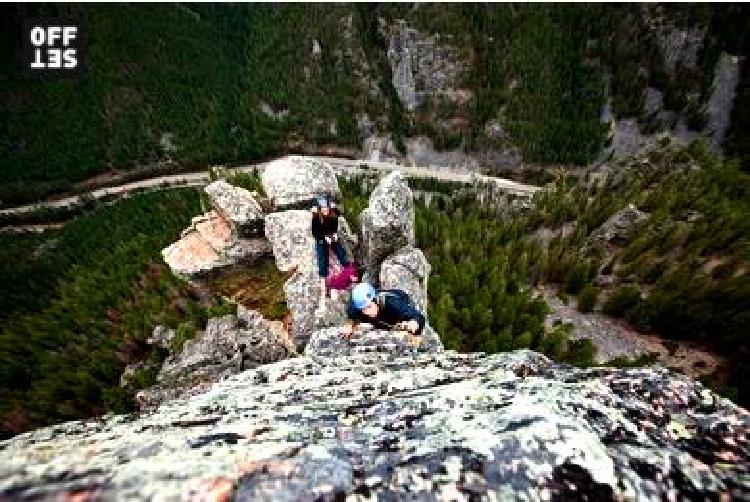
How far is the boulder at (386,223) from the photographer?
1714cm

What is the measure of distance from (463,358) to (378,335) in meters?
2.39

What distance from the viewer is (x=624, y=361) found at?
1812cm

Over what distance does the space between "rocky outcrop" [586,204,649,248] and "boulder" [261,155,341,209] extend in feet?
45.1

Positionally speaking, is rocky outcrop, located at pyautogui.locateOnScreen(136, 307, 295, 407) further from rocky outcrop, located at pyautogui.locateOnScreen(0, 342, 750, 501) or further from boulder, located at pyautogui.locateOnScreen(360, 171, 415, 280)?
rocky outcrop, located at pyautogui.locateOnScreen(0, 342, 750, 501)

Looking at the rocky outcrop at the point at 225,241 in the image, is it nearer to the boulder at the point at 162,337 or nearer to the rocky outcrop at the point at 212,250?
the rocky outcrop at the point at 212,250

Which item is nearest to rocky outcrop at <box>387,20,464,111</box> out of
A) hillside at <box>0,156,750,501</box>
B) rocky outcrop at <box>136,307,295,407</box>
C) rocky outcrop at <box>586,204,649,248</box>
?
rocky outcrop at <box>586,204,649,248</box>

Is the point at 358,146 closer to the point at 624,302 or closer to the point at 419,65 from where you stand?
the point at 419,65

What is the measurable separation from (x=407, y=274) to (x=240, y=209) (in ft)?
23.5

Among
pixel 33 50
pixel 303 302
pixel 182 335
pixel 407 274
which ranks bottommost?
pixel 182 335

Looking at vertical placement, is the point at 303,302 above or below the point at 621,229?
below

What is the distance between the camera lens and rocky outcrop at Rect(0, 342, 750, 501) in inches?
180

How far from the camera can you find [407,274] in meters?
16.2

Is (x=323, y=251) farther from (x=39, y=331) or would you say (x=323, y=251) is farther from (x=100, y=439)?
(x=39, y=331)

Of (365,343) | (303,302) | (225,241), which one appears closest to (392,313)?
(365,343)
